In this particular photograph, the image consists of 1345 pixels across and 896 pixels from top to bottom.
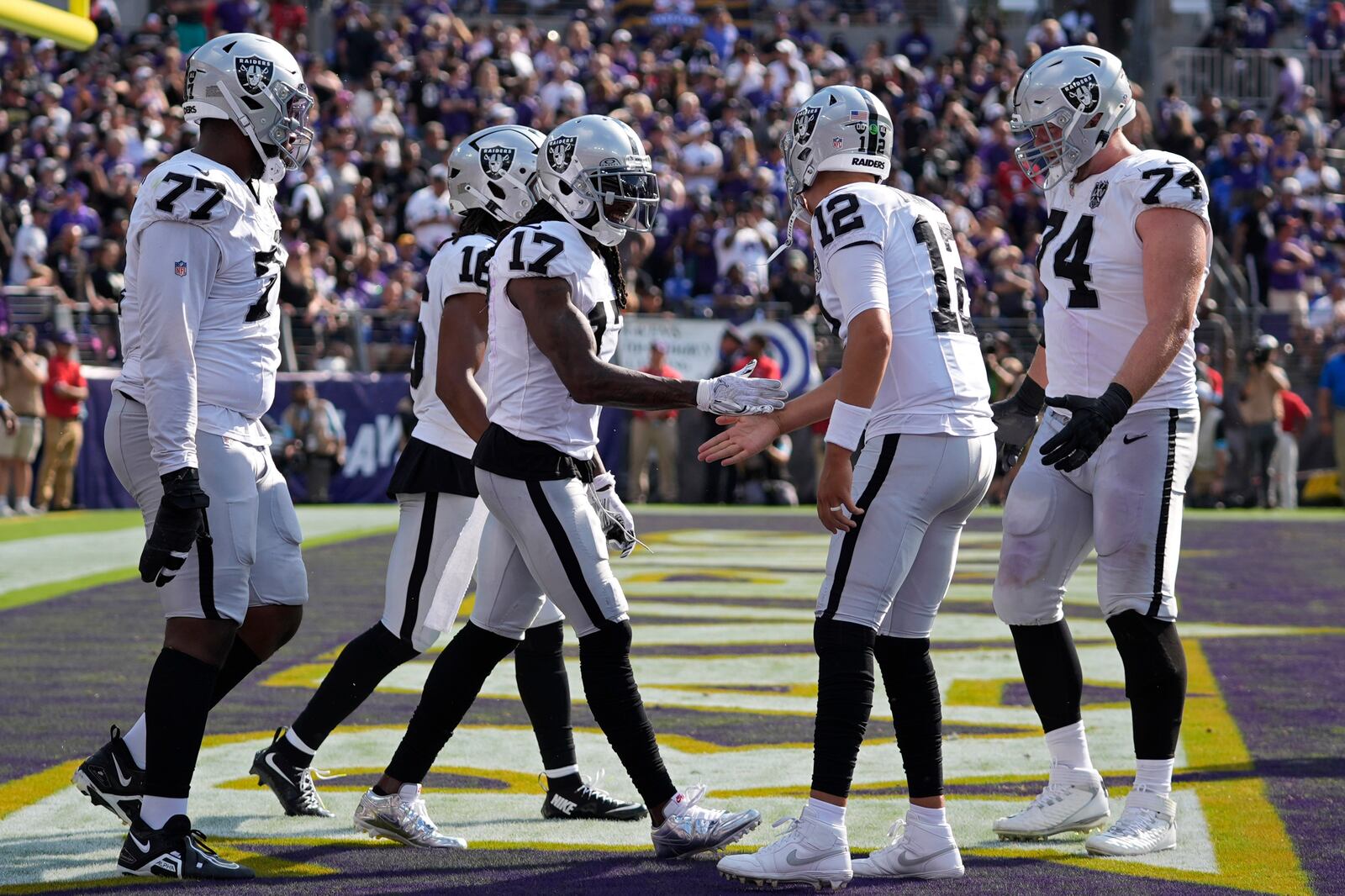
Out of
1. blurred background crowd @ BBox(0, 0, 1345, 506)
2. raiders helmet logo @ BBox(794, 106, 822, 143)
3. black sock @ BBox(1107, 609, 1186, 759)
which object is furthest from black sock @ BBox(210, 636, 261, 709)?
blurred background crowd @ BBox(0, 0, 1345, 506)

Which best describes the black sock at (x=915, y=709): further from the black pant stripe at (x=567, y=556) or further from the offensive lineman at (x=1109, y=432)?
the black pant stripe at (x=567, y=556)

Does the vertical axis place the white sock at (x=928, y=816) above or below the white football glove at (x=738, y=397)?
below

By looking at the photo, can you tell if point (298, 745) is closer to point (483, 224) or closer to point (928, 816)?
point (483, 224)

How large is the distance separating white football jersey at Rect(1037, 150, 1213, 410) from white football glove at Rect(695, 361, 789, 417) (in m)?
0.97

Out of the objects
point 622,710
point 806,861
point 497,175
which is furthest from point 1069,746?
point 497,175

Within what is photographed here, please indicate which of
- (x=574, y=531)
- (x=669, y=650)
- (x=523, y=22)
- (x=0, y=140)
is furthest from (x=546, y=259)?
(x=523, y=22)

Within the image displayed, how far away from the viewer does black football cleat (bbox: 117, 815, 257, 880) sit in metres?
3.95

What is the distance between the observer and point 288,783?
15.4 feet

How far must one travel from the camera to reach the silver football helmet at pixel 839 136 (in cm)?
420

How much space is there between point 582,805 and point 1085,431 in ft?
5.73

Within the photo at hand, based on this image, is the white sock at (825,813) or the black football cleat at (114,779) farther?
the black football cleat at (114,779)

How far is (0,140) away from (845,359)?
17.8 metres

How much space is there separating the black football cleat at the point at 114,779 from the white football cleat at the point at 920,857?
1897mm

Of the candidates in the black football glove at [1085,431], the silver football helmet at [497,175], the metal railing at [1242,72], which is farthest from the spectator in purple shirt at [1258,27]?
the black football glove at [1085,431]
